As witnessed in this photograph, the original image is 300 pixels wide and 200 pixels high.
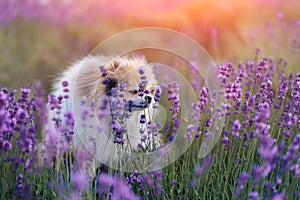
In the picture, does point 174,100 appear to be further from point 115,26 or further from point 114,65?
point 115,26

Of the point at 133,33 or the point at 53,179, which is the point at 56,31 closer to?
the point at 133,33

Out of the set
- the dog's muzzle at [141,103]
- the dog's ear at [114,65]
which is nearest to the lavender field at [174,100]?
the dog's muzzle at [141,103]

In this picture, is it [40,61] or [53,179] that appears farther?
[40,61]

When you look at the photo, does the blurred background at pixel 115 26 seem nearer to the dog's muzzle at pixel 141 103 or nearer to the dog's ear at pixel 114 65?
the dog's ear at pixel 114 65

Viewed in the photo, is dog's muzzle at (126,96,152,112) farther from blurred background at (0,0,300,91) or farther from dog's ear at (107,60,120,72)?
blurred background at (0,0,300,91)

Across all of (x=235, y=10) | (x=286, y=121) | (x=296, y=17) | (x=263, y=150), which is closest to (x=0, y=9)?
(x=235, y=10)

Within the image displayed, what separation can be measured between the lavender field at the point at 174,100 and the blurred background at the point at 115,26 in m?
0.02

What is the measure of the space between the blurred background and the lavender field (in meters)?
0.02

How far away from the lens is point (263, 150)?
203 cm

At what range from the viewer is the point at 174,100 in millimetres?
2887

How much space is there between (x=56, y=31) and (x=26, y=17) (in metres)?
0.56

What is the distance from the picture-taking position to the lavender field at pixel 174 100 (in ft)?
8.74

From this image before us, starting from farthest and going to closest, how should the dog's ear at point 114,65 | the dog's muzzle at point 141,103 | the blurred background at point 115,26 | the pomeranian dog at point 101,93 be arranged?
the blurred background at point 115,26
the dog's ear at point 114,65
the pomeranian dog at point 101,93
the dog's muzzle at point 141,103

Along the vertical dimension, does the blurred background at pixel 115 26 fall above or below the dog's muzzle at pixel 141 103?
above
